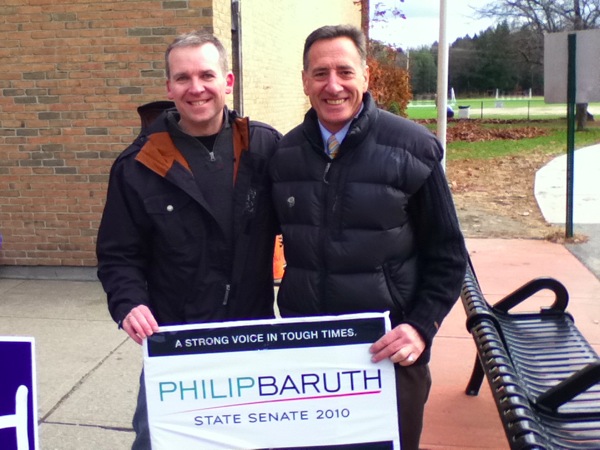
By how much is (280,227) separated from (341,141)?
1.35ft

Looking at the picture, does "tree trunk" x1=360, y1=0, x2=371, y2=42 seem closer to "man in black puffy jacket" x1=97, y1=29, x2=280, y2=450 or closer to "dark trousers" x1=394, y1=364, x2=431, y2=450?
"man in black puffy jacket" x1=97, y1=29, x2=280, y2=450

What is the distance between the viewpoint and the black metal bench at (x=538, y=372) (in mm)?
2455

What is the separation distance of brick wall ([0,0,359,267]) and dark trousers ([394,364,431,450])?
15.5 feet

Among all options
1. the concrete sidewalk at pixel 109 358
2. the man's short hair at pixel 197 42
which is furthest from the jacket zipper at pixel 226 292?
the concrete sidewalk at pixel 109 358

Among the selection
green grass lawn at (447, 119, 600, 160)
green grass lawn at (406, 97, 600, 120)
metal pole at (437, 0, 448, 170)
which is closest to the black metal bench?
metal pole at (437, 0, 448, 170)

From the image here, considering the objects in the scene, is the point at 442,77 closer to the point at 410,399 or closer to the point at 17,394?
the point at 410,399

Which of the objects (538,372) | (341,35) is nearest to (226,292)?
(341,35)

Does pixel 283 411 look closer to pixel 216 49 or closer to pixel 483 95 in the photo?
pixel 216 49

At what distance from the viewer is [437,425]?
3.82 meters

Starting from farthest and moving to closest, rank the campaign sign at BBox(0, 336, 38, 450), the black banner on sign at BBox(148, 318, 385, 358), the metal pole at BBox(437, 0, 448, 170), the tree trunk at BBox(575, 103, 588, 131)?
the tree trunk at BBox(575, 103, 588, 131), the metal pole at BBox(437, 0, 448, 170), the campaign sign at BBox(0, 336, 38, 450), the black banner on sign at BBox(148, 318, 385, 358)

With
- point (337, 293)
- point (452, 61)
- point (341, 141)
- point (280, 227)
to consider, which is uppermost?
point (452, 61)

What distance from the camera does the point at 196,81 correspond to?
92.2 inches

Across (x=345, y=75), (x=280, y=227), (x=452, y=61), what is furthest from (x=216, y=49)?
(x=452, y=61)

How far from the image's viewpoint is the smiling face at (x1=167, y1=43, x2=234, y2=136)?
2350 mm
